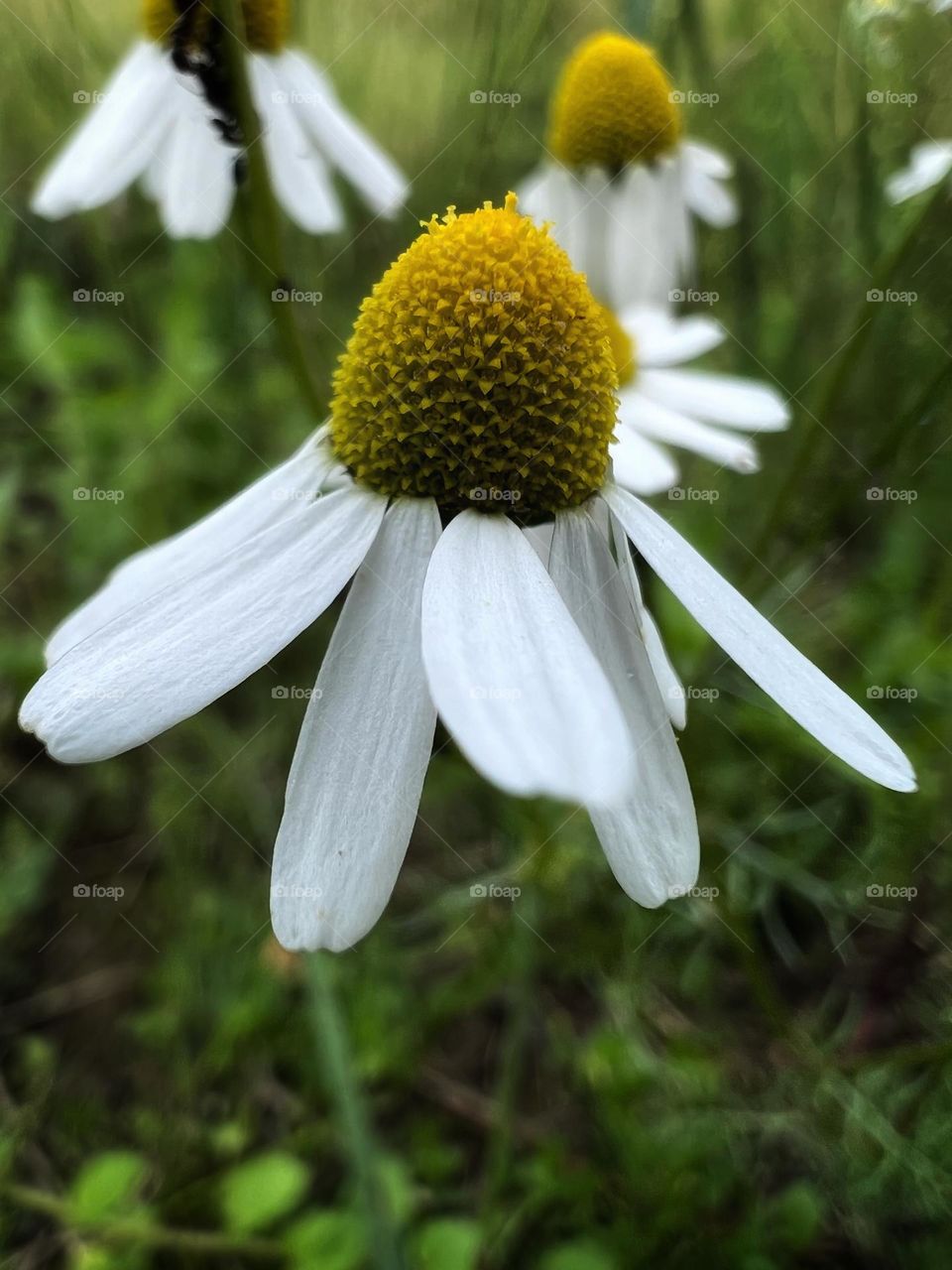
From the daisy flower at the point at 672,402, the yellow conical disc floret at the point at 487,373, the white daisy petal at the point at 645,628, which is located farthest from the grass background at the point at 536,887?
the yellow conical disc floret at the point at 487,373

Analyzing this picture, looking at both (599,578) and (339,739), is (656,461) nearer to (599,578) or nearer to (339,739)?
(599,578)

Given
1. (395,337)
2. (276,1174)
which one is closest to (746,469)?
(395,337)

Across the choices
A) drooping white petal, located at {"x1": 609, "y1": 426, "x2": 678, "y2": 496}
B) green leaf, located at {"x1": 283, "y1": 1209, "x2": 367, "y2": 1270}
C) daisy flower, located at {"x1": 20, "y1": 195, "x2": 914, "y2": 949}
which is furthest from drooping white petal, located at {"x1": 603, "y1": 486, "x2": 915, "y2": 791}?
green leaf, located at {"x1": 283, "y1": 1209, "x2": 367, "y2": 1270}

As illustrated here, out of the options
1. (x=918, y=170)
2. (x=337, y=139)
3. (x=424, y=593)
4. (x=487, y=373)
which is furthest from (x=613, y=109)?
(x=424, y=593)

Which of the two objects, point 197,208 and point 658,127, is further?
point 658,127

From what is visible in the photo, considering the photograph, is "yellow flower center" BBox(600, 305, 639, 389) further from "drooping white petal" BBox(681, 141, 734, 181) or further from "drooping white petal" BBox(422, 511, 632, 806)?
"drooping white petal" BBox(422, 511, 632, 806)

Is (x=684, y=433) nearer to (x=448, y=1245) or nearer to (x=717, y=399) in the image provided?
(x=717, y=399)

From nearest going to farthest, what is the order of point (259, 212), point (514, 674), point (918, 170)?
1. point (514, 674)
2. point (259, 212)
3. point (918, 170)
